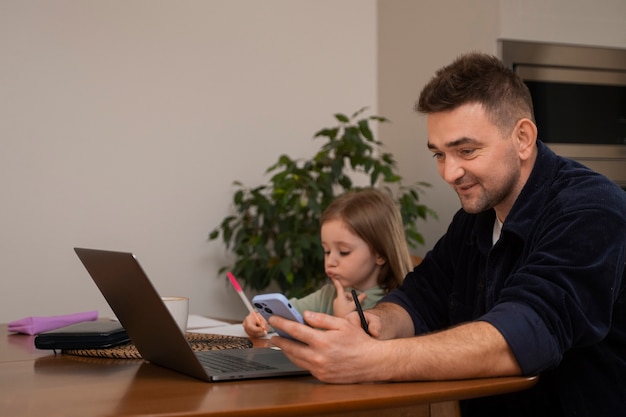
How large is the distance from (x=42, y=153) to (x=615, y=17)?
8.72 ft

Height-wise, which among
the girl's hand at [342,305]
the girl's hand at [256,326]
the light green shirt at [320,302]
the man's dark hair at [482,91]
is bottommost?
the light green shirt at [320,302]

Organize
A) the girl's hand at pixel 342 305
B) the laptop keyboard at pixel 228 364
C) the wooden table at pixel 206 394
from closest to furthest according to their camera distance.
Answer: the wooden table at pixel 206 394
the laptop keyboard at pixel 228 364
the girl's hand at pixel 342 305

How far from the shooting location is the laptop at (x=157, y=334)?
1.26m

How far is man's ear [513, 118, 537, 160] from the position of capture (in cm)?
165

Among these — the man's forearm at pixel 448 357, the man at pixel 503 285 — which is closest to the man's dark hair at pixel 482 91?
the man at pixel 503 285

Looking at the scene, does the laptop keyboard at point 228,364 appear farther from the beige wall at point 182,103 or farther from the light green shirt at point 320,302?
the beige wall at point 182,103

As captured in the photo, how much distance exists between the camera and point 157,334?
4.41 ft

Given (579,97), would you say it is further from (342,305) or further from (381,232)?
(342,305)

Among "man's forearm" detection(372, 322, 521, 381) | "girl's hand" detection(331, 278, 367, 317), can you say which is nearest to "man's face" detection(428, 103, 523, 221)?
"man's forearm" detection(372, 322, 521, 381)

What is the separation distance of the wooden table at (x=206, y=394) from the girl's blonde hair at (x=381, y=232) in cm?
114

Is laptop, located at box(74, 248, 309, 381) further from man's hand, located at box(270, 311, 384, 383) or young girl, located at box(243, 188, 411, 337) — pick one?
young girl, located at box(243, 188, 411, 337)

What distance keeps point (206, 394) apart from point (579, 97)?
3.16 m

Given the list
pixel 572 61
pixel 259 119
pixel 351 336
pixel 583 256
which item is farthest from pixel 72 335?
pixel 572 61

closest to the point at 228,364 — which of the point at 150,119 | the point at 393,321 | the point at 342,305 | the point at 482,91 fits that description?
the point at 393,321
